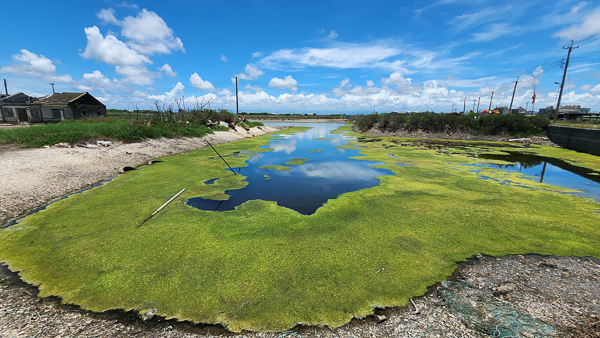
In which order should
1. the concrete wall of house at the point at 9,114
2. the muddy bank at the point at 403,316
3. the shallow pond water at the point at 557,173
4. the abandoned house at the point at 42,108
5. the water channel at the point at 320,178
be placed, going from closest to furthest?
the muddy bank at the point at 403,316
the water channel at the point at 320,178
the shallow pond water at the point at 557,173
the concrete wall of house at the point at 9,114
the abandoned house at the point at 42,108

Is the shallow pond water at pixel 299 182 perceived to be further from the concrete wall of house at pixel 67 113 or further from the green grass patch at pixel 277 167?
the concrete wall of house at pixel 67 113

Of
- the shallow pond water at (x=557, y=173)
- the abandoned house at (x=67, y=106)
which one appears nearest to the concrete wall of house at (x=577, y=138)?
the shallow pond water at (x=557, y=173)

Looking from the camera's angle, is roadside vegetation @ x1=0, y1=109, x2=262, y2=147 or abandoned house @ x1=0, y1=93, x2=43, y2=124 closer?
roadside vegetation @ x1=0, y1=109, x2=262, y2=147

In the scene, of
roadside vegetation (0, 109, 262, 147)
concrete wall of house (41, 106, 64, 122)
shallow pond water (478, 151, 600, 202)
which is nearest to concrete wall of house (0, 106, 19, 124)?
concrete wall of house (41, 106, 64, 122)

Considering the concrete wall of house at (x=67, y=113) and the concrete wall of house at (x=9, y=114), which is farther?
the concrete wall of house at (x=67, y=113)

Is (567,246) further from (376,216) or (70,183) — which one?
(70,183)

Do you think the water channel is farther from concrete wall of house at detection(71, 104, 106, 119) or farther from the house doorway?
the house doorway

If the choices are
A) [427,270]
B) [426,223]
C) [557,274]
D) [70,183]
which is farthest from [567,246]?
[70,183]
